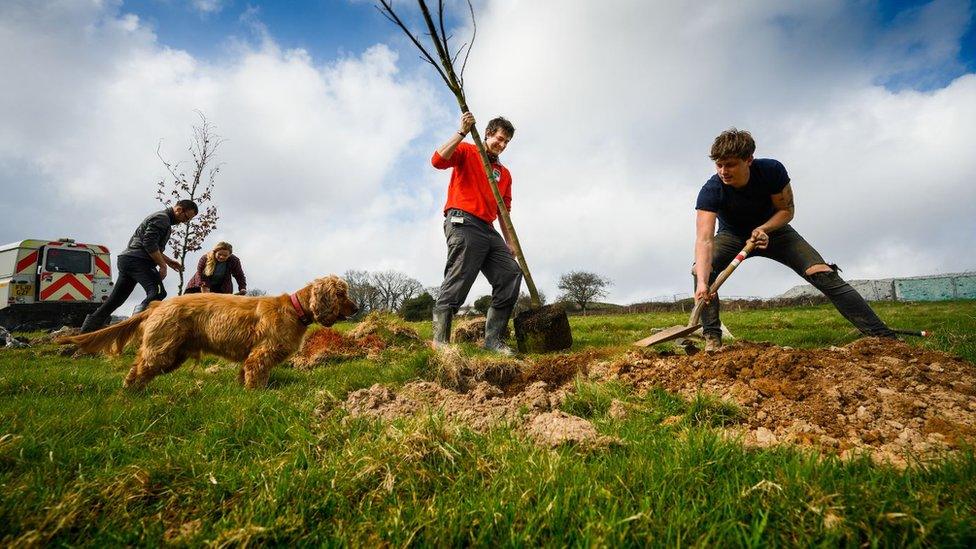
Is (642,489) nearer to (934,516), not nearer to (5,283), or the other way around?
(934,516)

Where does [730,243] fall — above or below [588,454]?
above

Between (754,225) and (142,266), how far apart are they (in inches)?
369

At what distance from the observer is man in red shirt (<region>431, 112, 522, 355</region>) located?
5.62m

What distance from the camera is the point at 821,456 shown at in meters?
1.92

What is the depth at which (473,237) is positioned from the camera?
225 inches

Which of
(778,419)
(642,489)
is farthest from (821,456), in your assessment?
(642,489)

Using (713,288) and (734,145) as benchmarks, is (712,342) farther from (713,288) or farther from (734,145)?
(734,145)

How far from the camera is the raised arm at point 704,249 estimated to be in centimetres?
461

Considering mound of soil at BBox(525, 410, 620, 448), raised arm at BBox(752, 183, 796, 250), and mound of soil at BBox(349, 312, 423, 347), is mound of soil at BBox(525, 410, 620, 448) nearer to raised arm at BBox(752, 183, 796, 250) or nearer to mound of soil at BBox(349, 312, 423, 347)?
raised arm at BBox(752, 183, 796, 250)

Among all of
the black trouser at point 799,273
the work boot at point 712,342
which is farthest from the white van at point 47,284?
the black trouser at point 799,273

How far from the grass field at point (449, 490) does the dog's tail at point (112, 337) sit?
7.18ft

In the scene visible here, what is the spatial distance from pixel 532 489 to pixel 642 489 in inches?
17.4

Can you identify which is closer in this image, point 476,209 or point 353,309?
point 353,309

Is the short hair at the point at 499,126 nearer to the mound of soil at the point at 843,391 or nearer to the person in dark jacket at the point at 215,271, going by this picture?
the mound of soil at the point at 843,391
